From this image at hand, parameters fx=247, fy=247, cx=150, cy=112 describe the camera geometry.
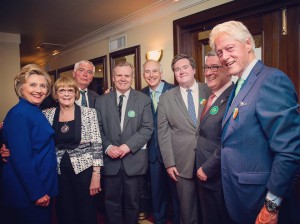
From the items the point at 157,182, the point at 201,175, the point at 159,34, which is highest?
the point at 159,34

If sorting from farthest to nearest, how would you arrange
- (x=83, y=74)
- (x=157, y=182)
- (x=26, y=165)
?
(x=83, y=74)
(x=157, y=182)
(x=26, y=165)

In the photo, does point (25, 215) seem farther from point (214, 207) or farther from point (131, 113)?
point (214, 207)

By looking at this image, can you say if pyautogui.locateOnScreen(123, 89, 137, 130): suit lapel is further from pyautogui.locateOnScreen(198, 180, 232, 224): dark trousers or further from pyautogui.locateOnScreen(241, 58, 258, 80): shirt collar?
pyautogui.locateOnScreen(241, 58, 258, 80): shirt collar

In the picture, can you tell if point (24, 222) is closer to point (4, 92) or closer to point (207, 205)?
point (207, 205)

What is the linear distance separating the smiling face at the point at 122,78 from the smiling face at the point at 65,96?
54 centimetres

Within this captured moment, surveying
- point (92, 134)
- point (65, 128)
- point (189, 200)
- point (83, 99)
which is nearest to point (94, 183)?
point (92, 134)

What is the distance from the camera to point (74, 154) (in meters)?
2.12

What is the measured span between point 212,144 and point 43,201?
1347 mm

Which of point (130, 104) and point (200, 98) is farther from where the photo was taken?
point (130, 104)

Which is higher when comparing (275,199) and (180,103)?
(180,103)

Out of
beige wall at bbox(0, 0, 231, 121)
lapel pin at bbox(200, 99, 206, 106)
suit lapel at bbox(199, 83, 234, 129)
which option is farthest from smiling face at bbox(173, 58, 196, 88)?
beige wall at bbox(0, 0, 231, 121)

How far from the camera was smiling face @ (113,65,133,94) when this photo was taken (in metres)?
2.61

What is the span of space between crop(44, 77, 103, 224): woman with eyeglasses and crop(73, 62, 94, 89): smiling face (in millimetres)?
970

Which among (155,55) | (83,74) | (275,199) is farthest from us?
(155,55)
